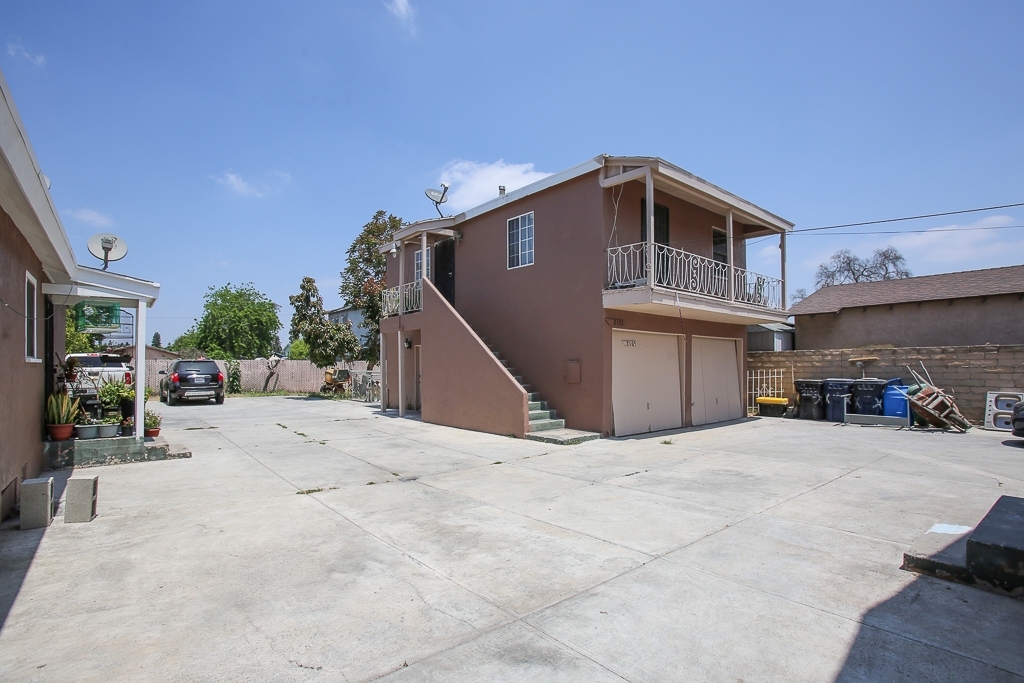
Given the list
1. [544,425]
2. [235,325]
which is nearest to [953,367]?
[544,425]

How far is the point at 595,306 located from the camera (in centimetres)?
A: 1050

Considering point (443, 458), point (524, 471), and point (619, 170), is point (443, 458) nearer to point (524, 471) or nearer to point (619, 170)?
point (524, 471)

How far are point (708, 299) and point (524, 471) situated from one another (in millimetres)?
5715

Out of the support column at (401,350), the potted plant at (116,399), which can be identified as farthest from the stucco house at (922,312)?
the potted plant at (116,399)

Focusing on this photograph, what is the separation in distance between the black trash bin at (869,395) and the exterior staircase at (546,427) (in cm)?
711

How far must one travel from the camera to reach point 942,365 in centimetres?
1288

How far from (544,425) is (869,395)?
315 inches

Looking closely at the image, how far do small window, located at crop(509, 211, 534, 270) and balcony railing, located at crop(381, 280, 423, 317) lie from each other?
110 inches

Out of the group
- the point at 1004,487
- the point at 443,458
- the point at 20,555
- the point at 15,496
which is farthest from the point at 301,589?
Result: the point at 1004,487

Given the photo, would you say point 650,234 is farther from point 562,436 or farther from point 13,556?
point 13,556

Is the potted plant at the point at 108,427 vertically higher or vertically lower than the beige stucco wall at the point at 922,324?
lower

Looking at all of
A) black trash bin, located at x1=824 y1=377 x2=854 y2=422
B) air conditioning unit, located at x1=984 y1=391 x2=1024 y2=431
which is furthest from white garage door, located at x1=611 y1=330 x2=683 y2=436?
Answer: air conditioning unit, located at x1=984 y1=391 x2=1024 y2=431

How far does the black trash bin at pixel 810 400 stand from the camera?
13.7m

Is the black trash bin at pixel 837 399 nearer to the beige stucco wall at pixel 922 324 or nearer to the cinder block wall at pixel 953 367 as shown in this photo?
the cinder block wall at pixel 953 367
